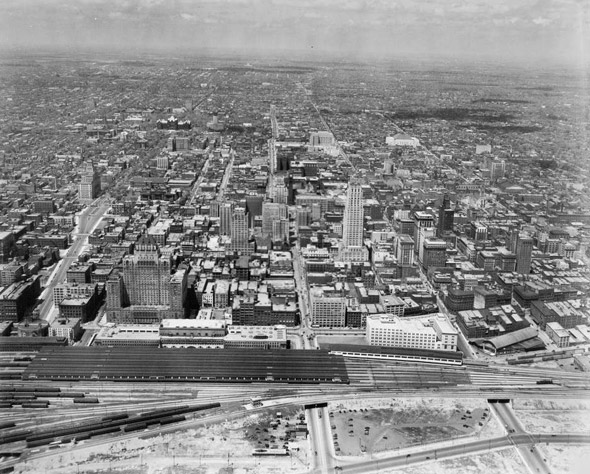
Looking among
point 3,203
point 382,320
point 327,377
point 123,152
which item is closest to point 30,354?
point 327,377

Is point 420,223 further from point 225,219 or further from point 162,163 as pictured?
point 162,163

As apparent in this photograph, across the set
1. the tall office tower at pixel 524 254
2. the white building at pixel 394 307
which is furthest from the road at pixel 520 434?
the tall office tower at pixel 524 254

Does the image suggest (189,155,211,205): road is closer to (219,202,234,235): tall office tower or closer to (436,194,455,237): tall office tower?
(219,202,234,235): tall office tower

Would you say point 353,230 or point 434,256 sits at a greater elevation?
point 353,230

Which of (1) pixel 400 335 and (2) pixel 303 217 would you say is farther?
(2) pixel 303 217

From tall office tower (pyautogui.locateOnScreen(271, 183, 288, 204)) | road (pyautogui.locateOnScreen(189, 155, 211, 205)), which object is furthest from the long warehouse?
road (pyautogui.locateOnScreen(189, 155, 211, 205))

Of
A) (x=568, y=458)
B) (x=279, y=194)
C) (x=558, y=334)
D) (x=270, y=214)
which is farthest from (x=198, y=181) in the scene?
(x=568, y=458)

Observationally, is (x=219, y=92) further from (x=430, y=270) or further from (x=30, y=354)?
(x=30, y=354)
